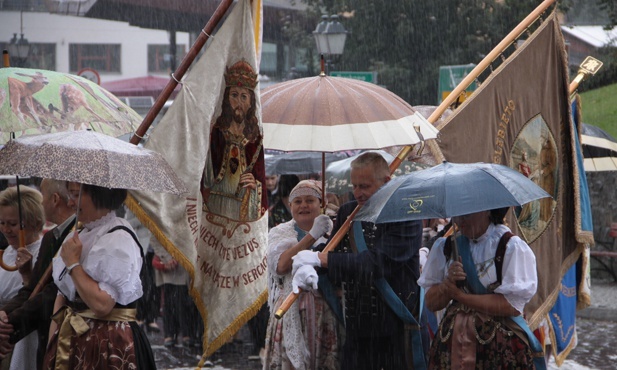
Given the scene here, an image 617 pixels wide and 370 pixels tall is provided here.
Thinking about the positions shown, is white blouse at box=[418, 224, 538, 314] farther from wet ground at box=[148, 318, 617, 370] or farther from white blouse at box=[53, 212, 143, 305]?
wet ground at box=[148, 318, 617, 370]

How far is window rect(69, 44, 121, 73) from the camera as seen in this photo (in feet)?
184

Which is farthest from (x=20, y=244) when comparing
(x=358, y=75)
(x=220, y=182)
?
(x=358, y=75)

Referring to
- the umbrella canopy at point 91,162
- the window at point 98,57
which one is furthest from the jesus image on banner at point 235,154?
the window at point 98,57

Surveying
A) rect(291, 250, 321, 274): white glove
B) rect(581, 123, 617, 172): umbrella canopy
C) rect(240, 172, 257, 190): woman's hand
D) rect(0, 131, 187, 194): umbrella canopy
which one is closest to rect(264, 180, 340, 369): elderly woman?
rect(291, 250, 321, 274): white glove

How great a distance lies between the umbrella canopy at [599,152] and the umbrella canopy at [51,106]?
605 centimetres

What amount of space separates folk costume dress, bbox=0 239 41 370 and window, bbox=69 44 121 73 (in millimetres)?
51639

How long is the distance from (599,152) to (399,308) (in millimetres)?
5955

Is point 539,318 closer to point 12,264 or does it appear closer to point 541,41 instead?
point 541,41

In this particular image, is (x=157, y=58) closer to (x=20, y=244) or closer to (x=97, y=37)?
(x=97, y=37)

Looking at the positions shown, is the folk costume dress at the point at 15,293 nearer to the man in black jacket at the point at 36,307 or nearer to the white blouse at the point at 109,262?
the man in black jacket at the point at 36,307

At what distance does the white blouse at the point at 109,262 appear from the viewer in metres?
4.59

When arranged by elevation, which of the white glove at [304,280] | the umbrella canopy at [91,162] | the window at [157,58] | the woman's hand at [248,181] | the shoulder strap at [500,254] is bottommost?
the white glove at [304,280]

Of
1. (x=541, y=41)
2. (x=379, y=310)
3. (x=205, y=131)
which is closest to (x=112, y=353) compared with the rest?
(x=205, y=131)

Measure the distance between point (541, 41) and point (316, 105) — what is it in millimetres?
2072
